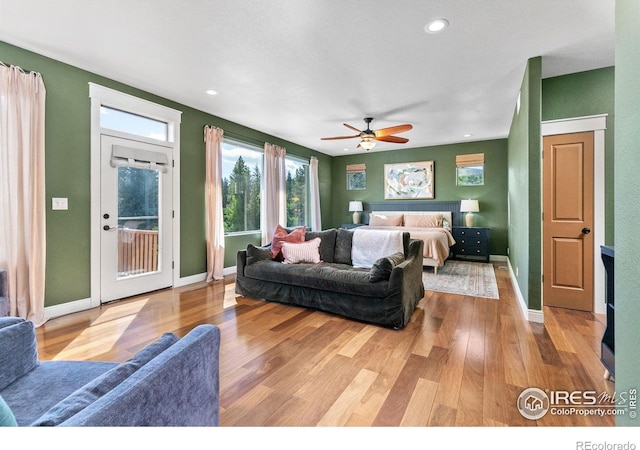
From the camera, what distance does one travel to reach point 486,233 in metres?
6.00

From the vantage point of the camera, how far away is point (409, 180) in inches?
287

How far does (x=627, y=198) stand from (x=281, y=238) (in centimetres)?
330

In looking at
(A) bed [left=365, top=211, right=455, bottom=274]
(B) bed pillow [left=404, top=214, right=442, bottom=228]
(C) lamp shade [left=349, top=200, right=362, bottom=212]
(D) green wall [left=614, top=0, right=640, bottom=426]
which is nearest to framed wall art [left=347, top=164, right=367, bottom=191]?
(C) lamp shade [left=349, top=200, right=362, bottom=212]

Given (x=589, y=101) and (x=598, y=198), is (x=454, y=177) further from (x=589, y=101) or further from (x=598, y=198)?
(x=598, y=198)

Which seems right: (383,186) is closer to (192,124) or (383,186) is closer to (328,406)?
→ (192,124)

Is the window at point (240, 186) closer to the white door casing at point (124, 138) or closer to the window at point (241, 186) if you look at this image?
the window at point (241, 186)

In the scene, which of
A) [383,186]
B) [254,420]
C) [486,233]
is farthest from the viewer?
[383,186]

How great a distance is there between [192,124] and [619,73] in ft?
15.1

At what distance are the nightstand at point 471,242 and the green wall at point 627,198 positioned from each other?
5214mm

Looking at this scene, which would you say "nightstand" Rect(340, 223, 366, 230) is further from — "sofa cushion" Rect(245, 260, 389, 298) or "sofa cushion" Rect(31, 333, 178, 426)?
"sofa cushion" Rect(31, 333, 178, 426)

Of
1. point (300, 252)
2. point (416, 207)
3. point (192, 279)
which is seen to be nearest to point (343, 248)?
point (300, 252)

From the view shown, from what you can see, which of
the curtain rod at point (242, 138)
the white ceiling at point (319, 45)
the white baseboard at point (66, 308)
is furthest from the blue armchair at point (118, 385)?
the curtain rod at point (242, 138)

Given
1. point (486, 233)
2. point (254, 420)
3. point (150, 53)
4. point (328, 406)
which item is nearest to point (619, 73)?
point (328, 406)
